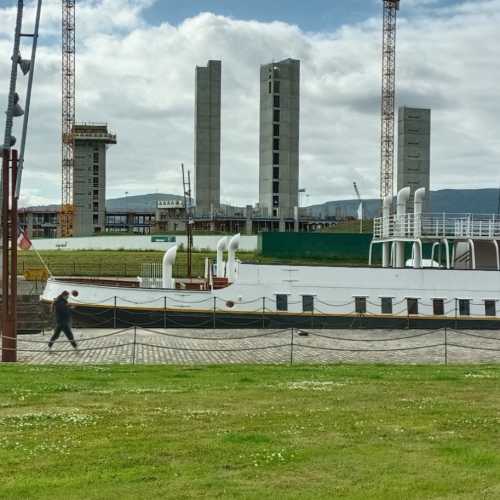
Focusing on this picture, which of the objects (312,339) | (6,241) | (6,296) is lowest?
(312,339)

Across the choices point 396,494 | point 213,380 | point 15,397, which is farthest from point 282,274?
point 396,494

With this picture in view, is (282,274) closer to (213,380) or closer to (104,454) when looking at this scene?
Answer: (213,380)

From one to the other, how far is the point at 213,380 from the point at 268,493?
856cm

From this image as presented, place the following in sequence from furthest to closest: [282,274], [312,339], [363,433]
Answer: [282,274] → [312,339] → [363,433]

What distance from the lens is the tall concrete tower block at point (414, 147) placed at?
5738 inches

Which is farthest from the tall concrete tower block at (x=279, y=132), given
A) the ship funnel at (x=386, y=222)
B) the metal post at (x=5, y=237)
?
the metal post at (x=5, y=237)

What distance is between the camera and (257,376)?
16.8 meters

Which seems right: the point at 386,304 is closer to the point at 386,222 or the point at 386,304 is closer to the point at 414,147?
the point at 386,222

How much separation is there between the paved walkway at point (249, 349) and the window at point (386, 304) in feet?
6.21

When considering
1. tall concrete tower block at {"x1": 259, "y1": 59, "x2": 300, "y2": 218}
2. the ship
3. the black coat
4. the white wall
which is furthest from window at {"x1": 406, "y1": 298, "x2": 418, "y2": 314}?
tall concrete tower block at {"x1": 259, "y1": 59, "x2": 300, "y2": 218}

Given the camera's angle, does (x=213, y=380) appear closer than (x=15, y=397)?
No

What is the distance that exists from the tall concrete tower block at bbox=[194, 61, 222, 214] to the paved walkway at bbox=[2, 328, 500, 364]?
108m

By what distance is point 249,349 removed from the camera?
936 inches

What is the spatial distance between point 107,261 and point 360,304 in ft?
119
